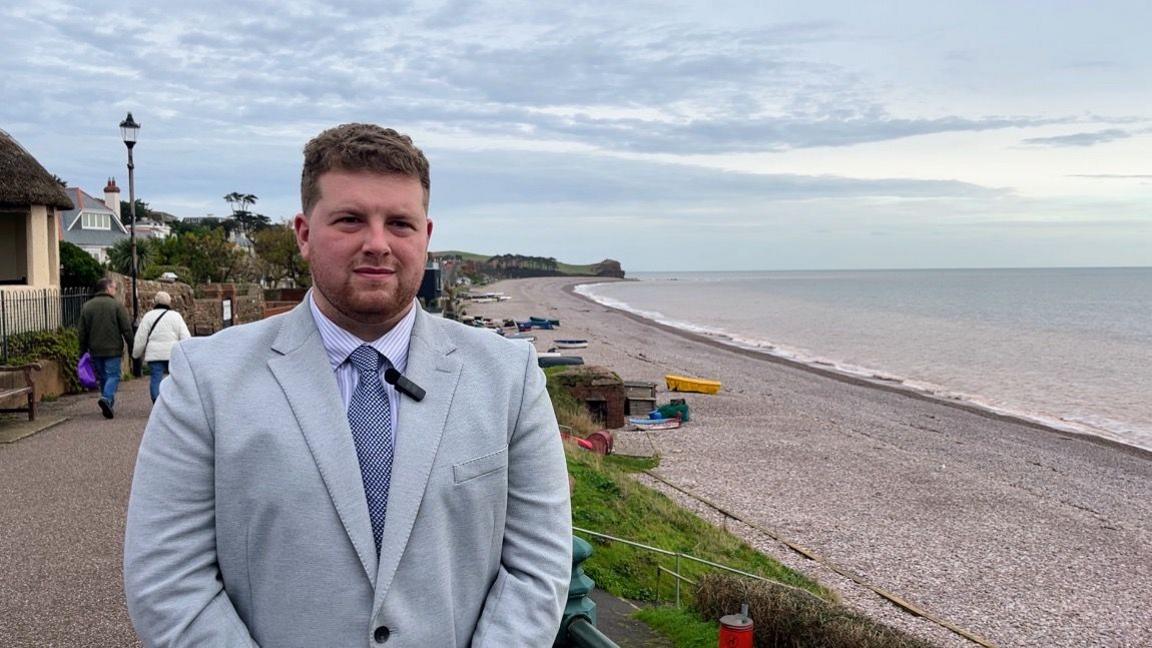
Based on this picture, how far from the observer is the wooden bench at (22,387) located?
10578 millimetres

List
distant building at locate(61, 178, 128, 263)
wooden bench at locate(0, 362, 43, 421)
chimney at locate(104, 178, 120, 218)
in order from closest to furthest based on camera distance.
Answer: wooden bench at locate(0, 362, 43, 421) < distant building at locate(61, 178, 128, 263) < chimney at locate(104, 178, 120, 218)

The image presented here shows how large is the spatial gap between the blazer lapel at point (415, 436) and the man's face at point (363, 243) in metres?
0.12

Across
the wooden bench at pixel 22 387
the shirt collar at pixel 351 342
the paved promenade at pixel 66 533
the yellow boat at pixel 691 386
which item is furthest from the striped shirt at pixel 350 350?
the yellow boat at pixel 691 386

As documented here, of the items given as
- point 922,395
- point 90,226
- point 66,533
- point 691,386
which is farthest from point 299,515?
point 90,226

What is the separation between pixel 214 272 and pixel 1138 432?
107ft

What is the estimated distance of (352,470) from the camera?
5.90 ft

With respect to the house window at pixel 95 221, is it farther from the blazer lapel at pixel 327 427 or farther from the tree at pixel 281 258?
the blazer lapel at pixel 327 427

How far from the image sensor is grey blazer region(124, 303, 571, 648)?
1.78 m

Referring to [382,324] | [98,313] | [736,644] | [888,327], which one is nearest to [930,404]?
[98,313]

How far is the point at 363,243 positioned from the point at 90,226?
69.5 metres

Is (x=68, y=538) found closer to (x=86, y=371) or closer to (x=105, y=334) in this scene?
(x=105, y=334)

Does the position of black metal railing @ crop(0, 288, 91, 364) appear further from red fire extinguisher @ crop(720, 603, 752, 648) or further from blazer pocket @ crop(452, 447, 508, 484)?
blazer pocket @ crop(452, 447, 508, 484)

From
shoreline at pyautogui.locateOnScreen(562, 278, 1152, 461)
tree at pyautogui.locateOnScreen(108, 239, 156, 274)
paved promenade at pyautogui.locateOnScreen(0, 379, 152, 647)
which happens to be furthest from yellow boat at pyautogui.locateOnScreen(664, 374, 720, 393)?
tree at pyautogui.locateOnScreen(108, 239, 156, 274)

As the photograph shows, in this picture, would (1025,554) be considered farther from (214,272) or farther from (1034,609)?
(214,272)
